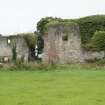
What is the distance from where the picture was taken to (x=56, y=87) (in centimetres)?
1820

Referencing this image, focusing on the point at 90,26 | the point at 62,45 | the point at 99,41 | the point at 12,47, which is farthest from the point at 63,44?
the point at 90,26

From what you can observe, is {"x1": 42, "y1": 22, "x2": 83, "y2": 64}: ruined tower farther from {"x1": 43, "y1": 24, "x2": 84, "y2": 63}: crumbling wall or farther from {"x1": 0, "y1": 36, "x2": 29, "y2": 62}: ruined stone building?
{"x1": 0, "y1": 36, "x2": 29, "y2": 62}: ruined stone building

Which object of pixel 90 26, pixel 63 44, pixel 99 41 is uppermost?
pixel 90 26

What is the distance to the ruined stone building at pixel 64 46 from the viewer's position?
134 ft

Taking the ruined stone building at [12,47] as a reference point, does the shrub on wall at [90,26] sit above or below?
above

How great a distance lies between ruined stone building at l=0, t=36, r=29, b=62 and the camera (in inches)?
1785

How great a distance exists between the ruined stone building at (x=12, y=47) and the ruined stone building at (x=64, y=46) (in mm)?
4247

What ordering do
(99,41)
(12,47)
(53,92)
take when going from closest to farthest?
(53,92)
(99,41)
(12,47)

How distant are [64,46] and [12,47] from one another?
684 cm

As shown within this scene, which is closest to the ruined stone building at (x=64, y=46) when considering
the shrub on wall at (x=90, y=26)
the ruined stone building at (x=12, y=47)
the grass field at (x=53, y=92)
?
the ruined stone building at (x=12, y=47)

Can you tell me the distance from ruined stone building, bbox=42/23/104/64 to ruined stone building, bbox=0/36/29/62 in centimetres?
425

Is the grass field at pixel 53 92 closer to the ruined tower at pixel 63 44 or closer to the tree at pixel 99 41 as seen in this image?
the ruined tower at pixel 63 44

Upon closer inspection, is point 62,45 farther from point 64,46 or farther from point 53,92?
point 53,92

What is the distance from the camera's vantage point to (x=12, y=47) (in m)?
45.8
